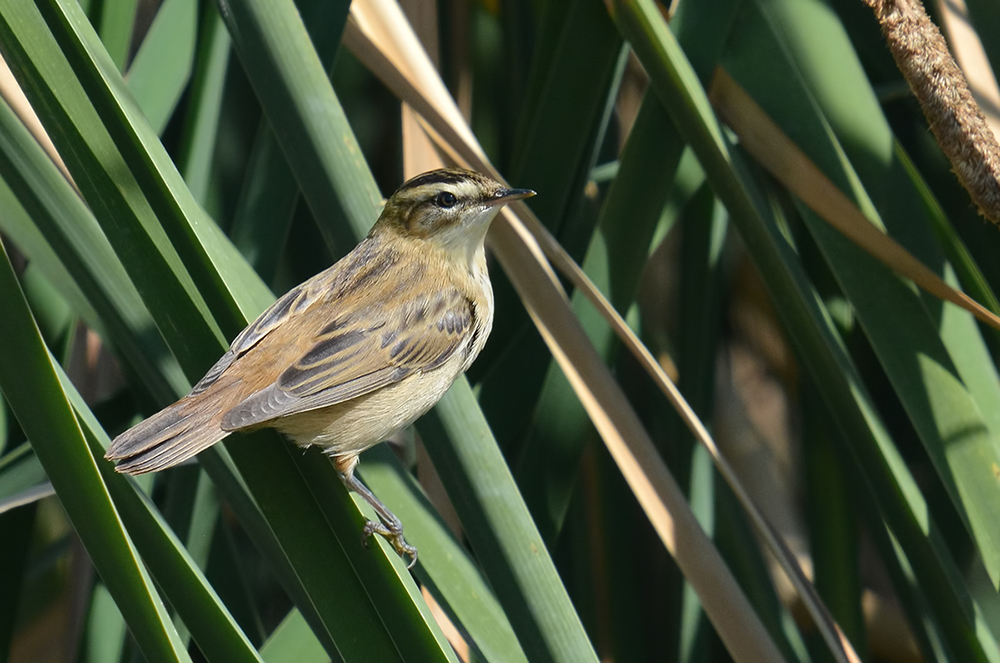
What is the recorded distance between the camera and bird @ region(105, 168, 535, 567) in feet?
4.49

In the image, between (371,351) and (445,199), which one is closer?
(371,351)

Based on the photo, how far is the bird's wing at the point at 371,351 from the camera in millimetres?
1479

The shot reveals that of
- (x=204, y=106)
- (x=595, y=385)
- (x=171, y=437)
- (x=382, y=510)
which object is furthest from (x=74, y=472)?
(x=595, y=385)

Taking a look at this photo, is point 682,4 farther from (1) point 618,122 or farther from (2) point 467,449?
(2) point 467,449

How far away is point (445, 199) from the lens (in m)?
1.86

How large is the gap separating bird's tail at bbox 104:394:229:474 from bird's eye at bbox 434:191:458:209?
0.68 metres

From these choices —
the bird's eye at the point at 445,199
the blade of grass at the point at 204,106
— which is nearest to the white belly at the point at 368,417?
the bird's eye at the point at 445,199

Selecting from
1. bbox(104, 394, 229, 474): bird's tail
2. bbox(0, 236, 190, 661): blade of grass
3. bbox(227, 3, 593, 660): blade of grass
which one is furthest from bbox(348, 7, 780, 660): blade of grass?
bbox(0, 236, 190, 661): blade of grass

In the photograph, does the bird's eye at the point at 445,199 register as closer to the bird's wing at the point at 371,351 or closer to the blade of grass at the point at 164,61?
the bird's wing at the point at 371,351

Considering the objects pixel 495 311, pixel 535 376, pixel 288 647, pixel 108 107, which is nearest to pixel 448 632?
pixel 288 647

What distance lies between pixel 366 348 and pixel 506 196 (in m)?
0.41

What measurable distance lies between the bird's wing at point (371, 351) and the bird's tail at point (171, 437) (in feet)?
0.21

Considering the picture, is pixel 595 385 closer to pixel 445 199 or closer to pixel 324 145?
A: pixel 445 199

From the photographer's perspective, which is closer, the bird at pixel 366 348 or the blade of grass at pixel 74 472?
the blade of grass at pixel 74 472
